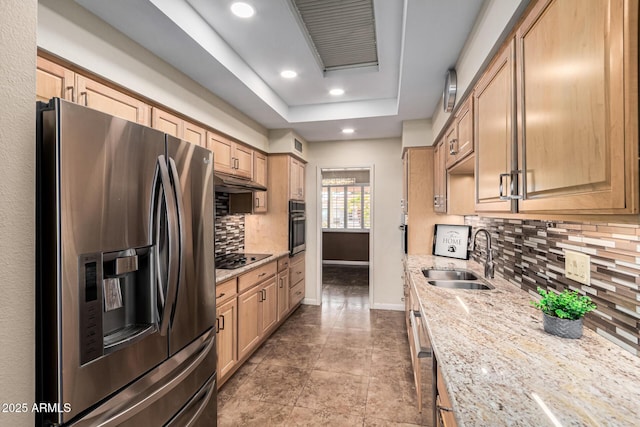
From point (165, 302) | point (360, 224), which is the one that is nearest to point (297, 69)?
point (165, 302)

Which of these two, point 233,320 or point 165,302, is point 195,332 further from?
point 233,320

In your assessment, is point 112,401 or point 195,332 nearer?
point 112,401

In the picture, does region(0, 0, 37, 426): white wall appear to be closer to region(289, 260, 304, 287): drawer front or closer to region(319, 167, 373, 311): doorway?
region(289, 260, 304, 287): drawer front

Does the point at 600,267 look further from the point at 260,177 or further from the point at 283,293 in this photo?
the point at 260,177

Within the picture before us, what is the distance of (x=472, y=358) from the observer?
102cm

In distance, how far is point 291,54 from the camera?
2395 millimetres

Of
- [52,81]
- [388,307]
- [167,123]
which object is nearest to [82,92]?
[52,81]

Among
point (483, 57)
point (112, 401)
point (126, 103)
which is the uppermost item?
point (483, 57)

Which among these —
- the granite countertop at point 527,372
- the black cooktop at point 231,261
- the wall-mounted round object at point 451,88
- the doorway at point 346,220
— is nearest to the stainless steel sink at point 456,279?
the granite countertop at point 527,372

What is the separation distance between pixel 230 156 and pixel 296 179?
131 centimetres

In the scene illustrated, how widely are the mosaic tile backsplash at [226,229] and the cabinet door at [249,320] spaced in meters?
0.71

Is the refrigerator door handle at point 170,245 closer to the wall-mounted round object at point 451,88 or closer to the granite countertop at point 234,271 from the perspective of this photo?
the granite countertop at point 234,271

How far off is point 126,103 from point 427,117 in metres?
2.91

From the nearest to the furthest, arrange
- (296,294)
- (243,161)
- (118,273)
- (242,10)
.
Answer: (118,273) < (242,10) < (243,161) < (296,294)
